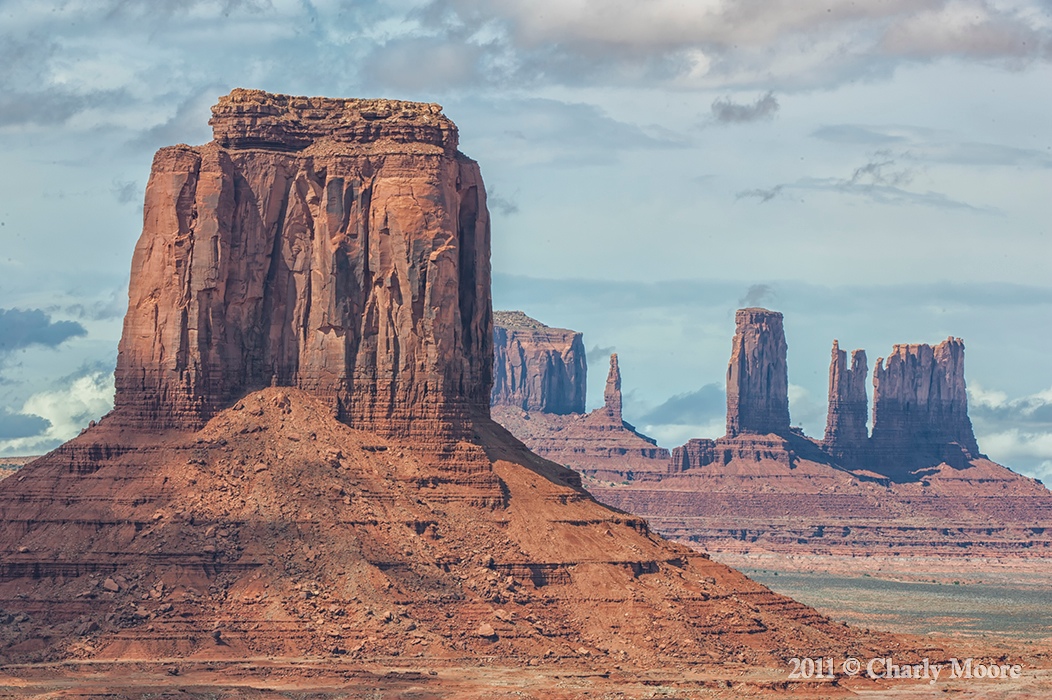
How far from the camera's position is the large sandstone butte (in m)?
126

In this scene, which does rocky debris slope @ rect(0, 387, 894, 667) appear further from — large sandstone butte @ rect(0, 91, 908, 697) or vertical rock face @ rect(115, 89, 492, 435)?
vertical rock face @ rect(115, 89, 492, 435)

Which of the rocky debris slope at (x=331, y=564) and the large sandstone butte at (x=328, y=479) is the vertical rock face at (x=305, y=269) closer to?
the large sandstone butte at (x=328, y=479)

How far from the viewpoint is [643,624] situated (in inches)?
5069

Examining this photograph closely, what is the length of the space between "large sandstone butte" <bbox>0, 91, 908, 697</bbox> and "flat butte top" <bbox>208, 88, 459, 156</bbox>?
104 mm

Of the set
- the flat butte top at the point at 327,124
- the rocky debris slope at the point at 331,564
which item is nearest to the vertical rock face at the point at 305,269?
the flat butte top at the point at 327,124

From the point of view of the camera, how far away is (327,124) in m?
140

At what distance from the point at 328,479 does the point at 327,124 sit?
17625mm

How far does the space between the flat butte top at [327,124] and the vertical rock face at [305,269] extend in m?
0.07

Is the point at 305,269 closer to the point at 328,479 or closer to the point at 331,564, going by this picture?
the point at 328,479

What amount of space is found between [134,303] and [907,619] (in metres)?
73.9

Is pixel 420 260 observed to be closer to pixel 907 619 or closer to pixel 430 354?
pixel 430 354

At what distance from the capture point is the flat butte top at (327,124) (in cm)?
13888

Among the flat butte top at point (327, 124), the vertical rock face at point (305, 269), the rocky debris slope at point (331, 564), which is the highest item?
the flat butte top at point (327, 124)

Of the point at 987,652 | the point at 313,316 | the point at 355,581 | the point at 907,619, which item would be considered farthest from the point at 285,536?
the point at 907,619
